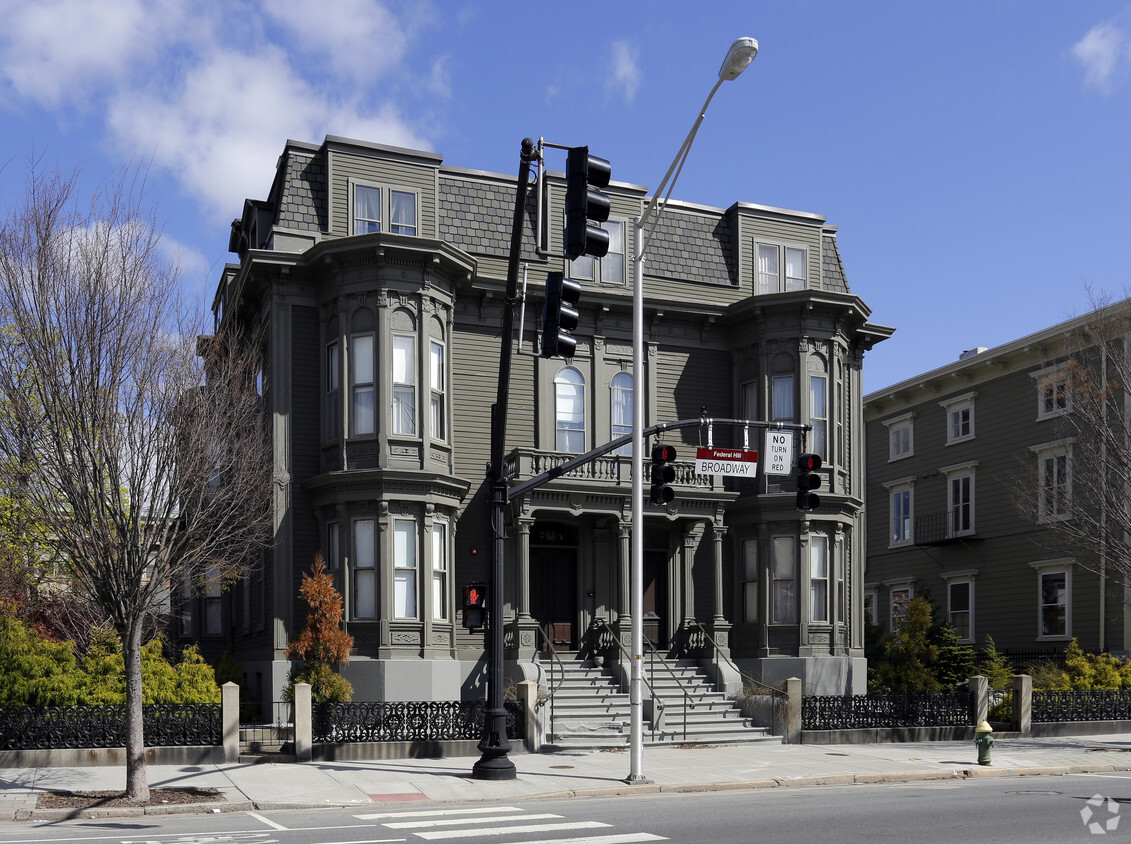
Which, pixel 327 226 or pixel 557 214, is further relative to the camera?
pixel 557 214

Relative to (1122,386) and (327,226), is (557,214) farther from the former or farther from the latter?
(1122,386)

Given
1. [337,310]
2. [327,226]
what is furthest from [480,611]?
[327,226]

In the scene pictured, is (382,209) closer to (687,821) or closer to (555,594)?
(555,594)

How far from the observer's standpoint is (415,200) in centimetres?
2823

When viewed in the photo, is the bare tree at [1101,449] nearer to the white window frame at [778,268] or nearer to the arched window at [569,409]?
the white window frame at [778,268]

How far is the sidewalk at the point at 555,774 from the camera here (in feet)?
56.4

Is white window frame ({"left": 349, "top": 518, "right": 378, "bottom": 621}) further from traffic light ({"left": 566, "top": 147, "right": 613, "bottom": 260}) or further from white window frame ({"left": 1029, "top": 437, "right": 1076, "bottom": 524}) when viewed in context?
white window frame ({"left": 1029, "top": 437, "right": 1076, "bottom": 524})

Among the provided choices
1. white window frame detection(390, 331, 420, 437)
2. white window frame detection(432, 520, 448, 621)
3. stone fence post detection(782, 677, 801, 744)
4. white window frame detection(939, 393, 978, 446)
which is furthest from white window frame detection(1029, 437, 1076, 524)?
white window frame detection(390, 331, 420, 437)

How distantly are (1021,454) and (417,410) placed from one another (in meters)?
21.2

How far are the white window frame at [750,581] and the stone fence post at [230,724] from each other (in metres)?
13.9

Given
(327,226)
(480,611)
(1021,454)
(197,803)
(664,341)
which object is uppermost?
(327,226)

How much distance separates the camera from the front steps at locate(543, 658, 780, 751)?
24.0m

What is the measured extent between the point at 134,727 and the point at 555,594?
44.3ft

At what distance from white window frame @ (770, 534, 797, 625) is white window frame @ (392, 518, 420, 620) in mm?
9191
